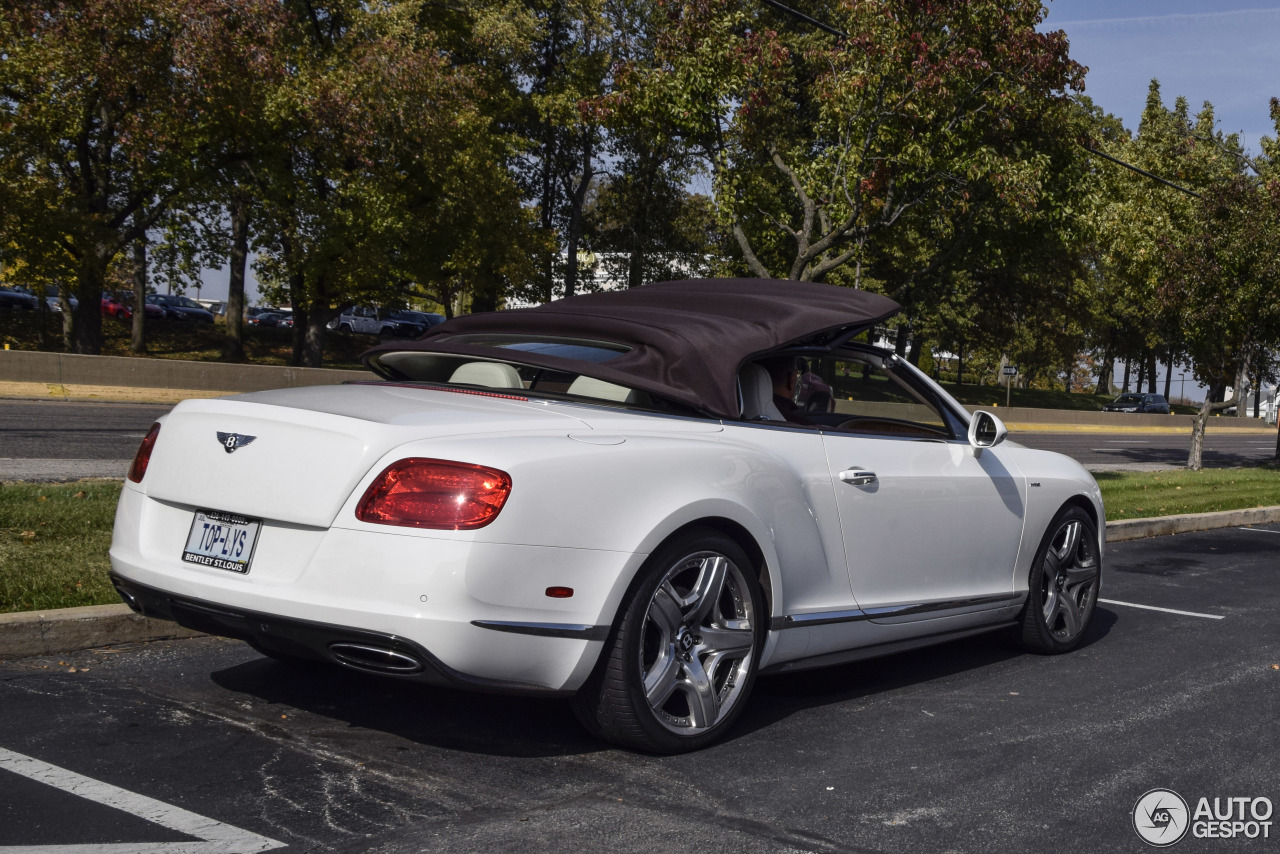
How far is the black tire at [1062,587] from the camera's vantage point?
19.7 ft

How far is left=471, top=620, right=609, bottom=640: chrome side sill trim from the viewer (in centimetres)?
355

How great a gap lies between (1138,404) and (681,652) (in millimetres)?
66875

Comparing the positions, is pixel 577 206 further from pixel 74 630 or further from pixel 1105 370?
pixel 1105 370

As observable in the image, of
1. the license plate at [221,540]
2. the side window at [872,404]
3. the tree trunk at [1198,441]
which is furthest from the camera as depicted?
the tree trunk at [1198,441]

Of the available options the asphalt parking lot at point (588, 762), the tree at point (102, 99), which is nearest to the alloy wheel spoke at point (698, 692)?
the asphalt parking lot at point (588, 762)

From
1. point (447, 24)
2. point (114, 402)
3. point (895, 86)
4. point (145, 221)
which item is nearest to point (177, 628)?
point (895, 86)

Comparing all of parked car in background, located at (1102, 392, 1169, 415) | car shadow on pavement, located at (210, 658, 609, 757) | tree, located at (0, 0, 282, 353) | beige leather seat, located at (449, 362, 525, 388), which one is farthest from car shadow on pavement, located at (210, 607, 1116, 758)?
parked car in background, located at (1102, 392, 1169, 415)

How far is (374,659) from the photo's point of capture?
358cm

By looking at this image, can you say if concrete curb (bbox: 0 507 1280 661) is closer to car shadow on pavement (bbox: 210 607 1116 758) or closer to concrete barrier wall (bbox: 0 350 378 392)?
car shadow on pavement (bbox: 210 607 1116 758)

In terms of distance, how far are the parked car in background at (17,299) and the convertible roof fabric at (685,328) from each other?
51.3m

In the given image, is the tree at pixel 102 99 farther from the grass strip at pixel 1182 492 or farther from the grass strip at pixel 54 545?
the grass strip at pixel 1182 492

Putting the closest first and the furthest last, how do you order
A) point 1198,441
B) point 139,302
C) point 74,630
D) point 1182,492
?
point 74,630, point 1182,492, point 1198,441, point 139,302

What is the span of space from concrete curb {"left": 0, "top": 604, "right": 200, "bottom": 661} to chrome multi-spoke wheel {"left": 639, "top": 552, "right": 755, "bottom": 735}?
7.38 feet

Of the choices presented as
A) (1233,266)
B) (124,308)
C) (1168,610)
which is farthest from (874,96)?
(124,308)
